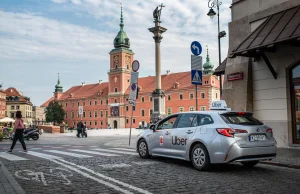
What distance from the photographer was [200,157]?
8312 millimetres

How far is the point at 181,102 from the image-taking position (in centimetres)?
8856

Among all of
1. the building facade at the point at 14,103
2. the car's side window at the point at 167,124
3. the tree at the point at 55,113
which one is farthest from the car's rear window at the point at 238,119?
the building facade at the point at 14,103

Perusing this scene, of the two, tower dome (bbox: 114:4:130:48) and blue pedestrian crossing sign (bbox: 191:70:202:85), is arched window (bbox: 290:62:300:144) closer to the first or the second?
blue pedestrian crossing sign (bbox: 191:70:202:85)

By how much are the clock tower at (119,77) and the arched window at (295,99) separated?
8786 cm

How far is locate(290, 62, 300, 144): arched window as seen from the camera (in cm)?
1218

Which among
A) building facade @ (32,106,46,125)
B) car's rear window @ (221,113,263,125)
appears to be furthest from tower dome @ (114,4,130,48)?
car's rear window @ (221,113,263,125)

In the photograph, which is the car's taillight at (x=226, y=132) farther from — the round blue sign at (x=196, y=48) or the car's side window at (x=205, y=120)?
the round blue sign at (x=196, y=48)

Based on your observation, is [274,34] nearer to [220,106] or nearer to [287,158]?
[220,106]

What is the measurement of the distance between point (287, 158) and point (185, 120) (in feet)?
11.5

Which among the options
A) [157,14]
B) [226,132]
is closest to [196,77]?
[226,132]

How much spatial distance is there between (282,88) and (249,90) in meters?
1.57

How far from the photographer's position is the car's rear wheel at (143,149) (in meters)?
10.7

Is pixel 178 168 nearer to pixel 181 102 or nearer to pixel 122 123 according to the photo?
pixel 181 102

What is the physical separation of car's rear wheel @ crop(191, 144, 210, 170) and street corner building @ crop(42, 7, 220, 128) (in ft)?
243
